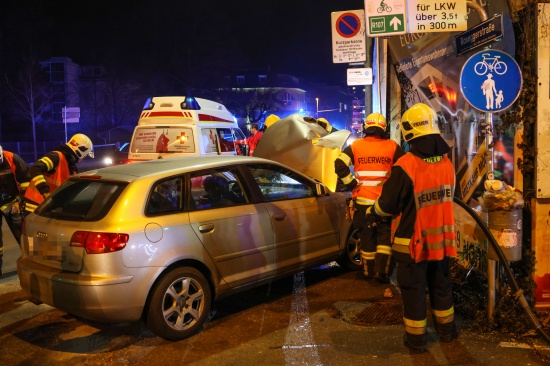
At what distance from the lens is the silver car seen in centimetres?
419

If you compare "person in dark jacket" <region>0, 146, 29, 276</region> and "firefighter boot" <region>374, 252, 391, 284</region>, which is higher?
"person in dark jacket" <region>0, 146, 29, 276</region>

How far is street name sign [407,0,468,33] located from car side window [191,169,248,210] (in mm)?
3058

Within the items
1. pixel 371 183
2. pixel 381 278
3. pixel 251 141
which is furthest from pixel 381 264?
pixel 251 141

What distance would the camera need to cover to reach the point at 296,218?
5586 mm

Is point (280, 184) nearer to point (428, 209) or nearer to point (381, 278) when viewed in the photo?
point (381, 278)

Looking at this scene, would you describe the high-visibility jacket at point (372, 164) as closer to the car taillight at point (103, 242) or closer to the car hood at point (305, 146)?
the car hood at point (305, 146)

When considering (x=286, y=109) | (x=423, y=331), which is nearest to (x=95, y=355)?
(x=423, y=331)

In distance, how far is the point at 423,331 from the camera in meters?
4.11

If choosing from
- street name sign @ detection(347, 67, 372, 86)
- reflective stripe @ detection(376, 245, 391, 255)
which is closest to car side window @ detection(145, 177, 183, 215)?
reflective stripe @ detection(376, 245, 391, 255)

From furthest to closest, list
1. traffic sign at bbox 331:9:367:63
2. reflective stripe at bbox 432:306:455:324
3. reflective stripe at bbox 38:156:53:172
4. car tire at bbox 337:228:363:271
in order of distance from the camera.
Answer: traffic sign at bbox 331:9:367:63
reflective stripe at bbox 38:156:53:172
car tire at bbox 337:228:363:271
reflective stripe at bbox 432:306:455:324

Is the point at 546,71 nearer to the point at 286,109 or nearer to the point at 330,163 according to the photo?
the point at 330,163

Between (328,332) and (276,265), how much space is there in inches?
37.7

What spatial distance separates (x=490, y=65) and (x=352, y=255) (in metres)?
2.88

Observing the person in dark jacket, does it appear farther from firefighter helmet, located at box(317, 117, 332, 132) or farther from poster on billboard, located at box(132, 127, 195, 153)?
firefighter helmet, located at box(317, 117, 332, 132)
